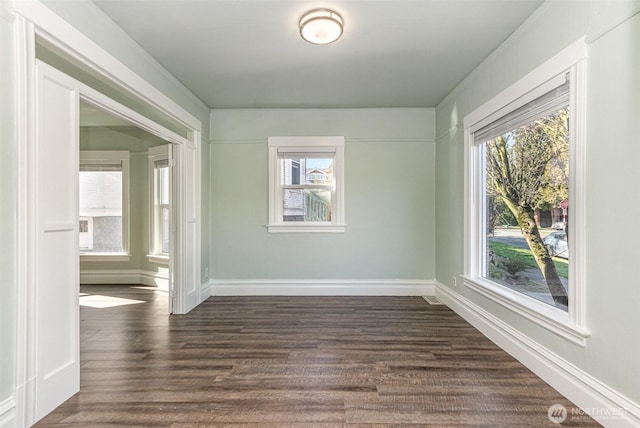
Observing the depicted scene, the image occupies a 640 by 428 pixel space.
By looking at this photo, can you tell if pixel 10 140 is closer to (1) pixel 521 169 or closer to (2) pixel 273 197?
(2) pixel 273 197

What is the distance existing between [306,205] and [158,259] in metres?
2.48

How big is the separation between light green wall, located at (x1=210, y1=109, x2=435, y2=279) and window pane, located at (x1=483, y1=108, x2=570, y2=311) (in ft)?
3.94

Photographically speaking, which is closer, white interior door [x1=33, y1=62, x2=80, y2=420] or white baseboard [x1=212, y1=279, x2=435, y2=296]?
white interior door [x1=33, y1=62, x2=80, y2=420]

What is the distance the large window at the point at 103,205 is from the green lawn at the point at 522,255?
521cm

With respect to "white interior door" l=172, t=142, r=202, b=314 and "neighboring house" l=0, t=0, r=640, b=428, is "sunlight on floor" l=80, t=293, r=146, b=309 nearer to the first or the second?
"neighboring house" l=0, t=0, r=640, b=428

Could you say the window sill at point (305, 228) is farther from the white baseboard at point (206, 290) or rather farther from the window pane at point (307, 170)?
the white baseboard at point (206, 290)

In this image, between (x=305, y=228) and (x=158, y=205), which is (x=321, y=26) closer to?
(x=305, y=228)

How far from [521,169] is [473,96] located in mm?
1009

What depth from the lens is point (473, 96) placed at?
3129 mm

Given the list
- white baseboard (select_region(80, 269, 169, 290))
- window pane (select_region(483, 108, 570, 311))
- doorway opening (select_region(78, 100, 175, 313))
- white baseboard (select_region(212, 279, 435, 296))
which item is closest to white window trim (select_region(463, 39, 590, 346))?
window pane (select_region(483, 108, 570, 311))

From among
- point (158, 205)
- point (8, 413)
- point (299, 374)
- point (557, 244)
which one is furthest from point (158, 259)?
point (557, 244)

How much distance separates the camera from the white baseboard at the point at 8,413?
150cm

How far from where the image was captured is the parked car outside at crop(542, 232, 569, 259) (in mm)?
2090

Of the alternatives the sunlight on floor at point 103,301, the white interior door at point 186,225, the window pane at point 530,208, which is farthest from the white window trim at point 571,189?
the sunlight on floor at point 103,301
